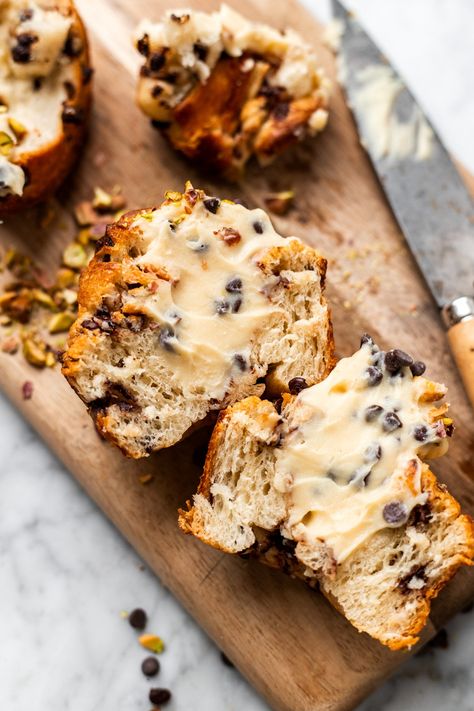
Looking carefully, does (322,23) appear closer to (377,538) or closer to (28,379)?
(28,379)

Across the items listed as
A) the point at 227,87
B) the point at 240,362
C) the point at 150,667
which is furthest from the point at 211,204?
the point at 150,667

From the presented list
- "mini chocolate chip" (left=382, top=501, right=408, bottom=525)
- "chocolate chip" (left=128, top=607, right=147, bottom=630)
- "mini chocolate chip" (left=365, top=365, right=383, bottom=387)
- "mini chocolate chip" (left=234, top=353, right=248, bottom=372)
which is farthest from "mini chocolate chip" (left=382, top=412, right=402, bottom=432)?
"chocolate chip" (left=128, top=607, right=147, bottom=630)

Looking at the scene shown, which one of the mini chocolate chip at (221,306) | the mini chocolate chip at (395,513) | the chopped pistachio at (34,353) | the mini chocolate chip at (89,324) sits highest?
the mini chocolate chip at (221,306)

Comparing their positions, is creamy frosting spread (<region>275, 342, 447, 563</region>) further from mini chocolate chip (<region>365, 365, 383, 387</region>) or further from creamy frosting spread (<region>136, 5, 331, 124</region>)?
creamy frosting spread (<region>136, 5, 331, 124</region>)

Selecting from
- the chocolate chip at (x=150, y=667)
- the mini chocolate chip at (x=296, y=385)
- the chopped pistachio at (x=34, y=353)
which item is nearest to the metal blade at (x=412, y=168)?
the mini chocolate chip at (x=296, y=385)

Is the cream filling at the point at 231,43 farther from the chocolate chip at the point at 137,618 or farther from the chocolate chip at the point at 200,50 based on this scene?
the chocolate chip at the point at 137,618

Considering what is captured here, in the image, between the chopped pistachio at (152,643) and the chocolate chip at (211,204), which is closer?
the chocolate chip at (211,204)

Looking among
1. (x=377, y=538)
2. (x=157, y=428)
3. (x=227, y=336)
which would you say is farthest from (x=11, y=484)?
(x=377, y=538)
